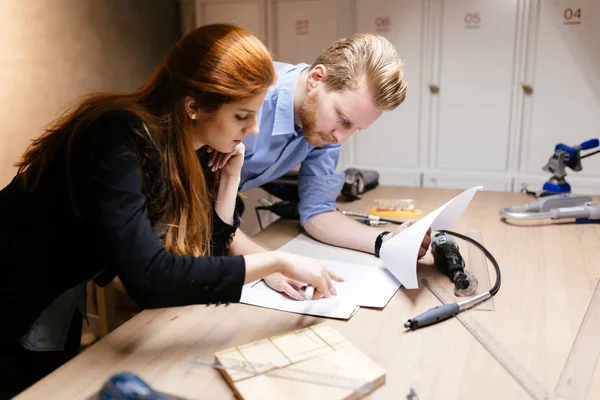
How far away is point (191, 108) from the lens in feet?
3.02

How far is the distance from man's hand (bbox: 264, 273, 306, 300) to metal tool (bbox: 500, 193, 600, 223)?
0.84 metres

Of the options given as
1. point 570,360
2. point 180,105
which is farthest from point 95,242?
point 570,360

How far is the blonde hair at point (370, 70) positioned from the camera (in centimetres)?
130

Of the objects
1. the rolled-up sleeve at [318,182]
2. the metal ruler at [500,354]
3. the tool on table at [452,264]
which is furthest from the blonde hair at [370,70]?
the metal ruler at [500,354]

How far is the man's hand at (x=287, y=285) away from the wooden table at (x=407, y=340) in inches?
2.6

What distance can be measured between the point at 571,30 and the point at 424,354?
232 centimetres

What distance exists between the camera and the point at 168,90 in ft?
3.08

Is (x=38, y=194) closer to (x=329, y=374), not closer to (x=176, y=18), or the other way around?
(x=329, y=374)

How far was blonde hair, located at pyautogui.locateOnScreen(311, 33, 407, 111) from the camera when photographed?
130 cm

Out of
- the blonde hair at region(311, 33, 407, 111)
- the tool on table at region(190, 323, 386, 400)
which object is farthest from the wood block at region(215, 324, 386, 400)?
the blonde hair at region(311, 33, 407, 111)

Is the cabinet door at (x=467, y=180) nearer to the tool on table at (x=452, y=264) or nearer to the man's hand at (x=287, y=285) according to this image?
the tool on table at (x=452, y=264)

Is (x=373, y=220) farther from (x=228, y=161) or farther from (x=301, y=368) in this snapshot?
(x=301, y=368)

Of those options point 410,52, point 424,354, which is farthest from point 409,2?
point 424,354

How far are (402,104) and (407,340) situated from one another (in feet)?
7.20
